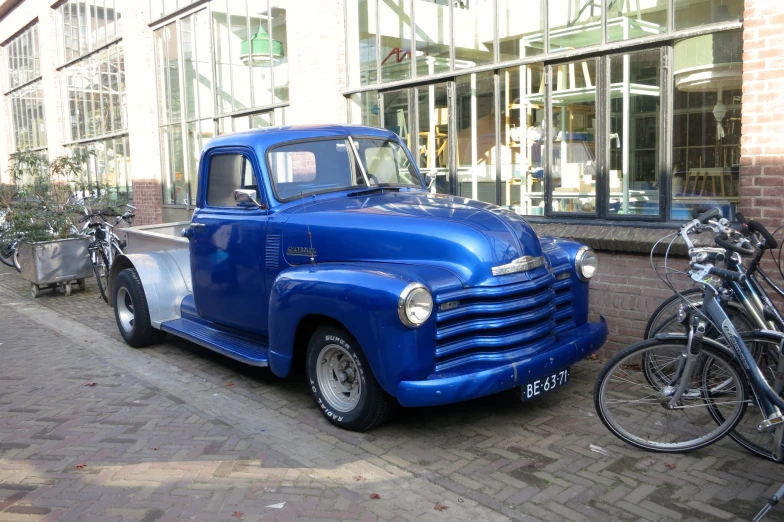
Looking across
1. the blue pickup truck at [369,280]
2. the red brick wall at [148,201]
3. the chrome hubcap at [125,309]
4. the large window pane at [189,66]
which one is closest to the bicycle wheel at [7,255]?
the red brick wall at [148,201]

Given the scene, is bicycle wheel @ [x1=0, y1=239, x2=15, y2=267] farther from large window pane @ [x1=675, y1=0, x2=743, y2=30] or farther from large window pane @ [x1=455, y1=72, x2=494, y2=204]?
large window pane @ [x1=675, y1=0, x2=743, y2=30]

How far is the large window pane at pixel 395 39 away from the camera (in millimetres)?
8859

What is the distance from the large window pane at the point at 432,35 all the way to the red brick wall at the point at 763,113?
355 centimetres

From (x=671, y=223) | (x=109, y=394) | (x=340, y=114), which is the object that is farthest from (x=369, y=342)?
(x=340, y=114)

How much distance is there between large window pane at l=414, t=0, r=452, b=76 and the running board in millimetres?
4069

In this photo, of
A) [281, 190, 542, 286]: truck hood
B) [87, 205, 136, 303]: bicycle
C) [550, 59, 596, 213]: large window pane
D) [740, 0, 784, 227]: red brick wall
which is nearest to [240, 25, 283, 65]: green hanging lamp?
[87, 205, 136, 303]: bicycle

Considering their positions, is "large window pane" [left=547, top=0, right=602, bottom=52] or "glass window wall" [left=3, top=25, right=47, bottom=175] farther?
"glass window wall" [left=3, top=25, right=47, bottom=175]

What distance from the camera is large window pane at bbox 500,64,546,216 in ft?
24.1

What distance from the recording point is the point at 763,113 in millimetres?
5363

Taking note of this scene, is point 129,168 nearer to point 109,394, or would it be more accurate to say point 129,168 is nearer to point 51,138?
point 51,138

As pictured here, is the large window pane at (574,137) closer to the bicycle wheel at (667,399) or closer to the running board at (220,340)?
the bicycle wheel at (667,399)

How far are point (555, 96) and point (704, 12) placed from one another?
1.57m

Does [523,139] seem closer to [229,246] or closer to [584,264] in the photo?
[584,264]

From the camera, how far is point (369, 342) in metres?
4.27
